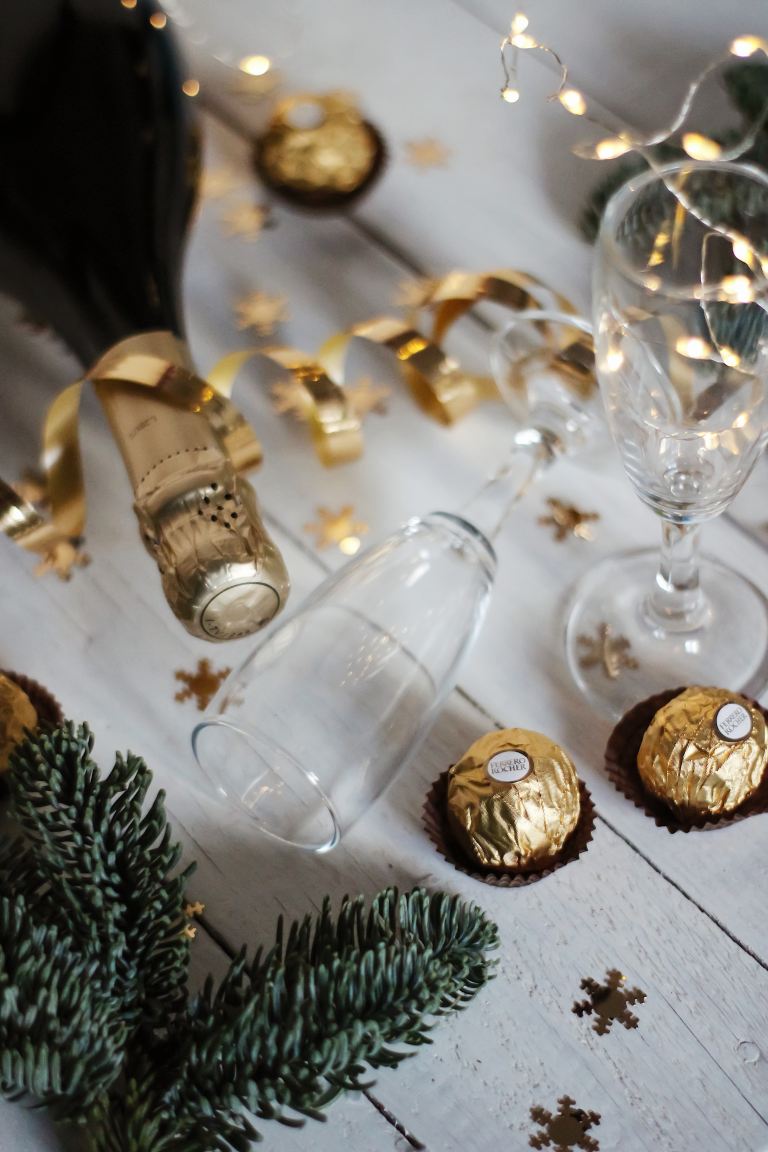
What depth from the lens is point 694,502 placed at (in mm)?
490

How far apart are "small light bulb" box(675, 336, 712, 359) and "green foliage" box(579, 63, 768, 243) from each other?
22 cm

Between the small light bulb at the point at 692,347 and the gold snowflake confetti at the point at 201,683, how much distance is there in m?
0.26

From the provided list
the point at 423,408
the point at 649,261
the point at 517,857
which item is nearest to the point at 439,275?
the point at 423,408

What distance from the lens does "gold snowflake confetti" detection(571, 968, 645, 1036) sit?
0.49 m

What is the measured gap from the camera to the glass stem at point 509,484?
605mm

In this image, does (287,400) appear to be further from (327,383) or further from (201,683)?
(201,683)

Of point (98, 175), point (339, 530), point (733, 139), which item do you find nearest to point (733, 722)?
point (339, 530)

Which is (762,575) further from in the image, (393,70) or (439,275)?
(393,70)

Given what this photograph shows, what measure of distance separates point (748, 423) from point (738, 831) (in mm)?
185

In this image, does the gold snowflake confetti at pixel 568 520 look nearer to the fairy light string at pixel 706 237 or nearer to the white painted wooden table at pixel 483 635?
the white painted wooden table at pixel 483 635

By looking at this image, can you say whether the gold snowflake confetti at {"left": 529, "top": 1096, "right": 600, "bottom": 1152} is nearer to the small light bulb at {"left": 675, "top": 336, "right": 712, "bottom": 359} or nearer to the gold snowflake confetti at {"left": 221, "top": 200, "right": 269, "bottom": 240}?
the small light bulb at {"left": 675, "top": 336, "right": 712, "bottom": 359}

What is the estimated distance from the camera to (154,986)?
458mm

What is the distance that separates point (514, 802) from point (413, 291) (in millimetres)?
337

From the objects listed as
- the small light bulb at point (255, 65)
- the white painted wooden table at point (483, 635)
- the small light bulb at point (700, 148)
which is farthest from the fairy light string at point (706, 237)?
the small light bulb at point (255, 65)
